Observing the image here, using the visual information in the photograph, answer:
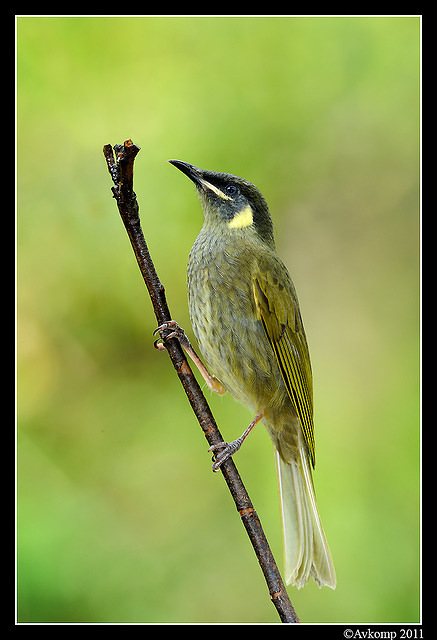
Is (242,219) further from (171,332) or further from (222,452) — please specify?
(222,452)

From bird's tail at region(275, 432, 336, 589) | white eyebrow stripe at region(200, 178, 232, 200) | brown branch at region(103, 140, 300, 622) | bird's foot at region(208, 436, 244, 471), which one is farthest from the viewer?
white eyebrow stripe at region(200, 178, 232, 200)

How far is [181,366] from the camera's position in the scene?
236 cm

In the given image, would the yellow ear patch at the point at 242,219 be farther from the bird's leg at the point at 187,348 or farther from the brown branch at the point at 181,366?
the brown branch at the point at 181,366

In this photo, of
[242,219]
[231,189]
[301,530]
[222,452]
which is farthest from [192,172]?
[301,530]

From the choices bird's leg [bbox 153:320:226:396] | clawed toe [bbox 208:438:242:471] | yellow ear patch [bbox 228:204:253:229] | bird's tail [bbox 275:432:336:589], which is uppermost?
yellow ear patch [bbox 228:204:253:229]

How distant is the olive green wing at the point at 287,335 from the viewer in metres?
2.95

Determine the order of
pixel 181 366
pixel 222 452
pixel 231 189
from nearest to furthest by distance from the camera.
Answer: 1. pixel 181 366
2. pixel 222 452
3. pixel 231 189

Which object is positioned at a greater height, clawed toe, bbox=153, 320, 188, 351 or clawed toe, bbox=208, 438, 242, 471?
clawed toe, bbox=153, 320, 188, 351

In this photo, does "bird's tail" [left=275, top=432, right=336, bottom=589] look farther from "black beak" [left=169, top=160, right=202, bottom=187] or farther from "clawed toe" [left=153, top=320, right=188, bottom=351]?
"black beak" [left=169, top=160, right=202, bottom=187]

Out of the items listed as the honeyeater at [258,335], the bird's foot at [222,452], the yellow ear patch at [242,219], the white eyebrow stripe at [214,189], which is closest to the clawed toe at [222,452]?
the bird's foot at [222,452]

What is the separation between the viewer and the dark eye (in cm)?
305

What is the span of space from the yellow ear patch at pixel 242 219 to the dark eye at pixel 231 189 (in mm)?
93

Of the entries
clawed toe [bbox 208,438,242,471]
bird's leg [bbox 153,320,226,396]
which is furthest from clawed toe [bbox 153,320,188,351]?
clawed toe [bbox 208,438,242,471]

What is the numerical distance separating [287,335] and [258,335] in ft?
0.53
